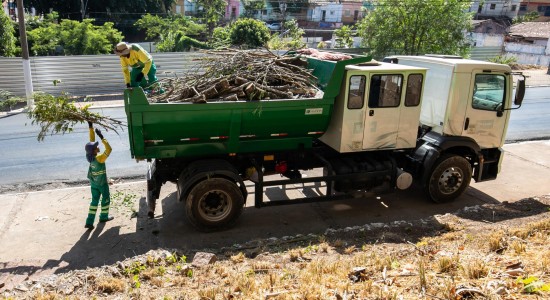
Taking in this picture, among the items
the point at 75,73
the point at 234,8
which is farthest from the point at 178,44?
the point at 234,8

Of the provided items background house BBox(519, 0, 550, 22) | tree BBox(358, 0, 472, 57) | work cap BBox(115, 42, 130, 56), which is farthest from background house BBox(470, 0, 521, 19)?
work cap BBox(115, 42, 130, 56)

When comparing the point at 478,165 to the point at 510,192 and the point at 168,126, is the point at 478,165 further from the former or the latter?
the point at 168,126

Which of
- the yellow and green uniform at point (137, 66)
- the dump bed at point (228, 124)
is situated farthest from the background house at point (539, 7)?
the yellow and green uniform at point (137, 66)

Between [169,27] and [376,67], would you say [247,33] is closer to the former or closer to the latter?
[169,27]

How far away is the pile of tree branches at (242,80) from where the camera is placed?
7.11m

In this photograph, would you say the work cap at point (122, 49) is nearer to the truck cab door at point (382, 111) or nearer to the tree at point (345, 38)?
the truck cab door at point (382, 111)

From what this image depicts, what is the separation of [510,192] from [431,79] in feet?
10.3

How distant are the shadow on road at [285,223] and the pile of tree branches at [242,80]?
2206 millimetres

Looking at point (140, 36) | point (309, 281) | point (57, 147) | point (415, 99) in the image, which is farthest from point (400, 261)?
point (140, 36)

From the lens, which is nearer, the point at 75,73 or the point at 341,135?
the point at 341,135

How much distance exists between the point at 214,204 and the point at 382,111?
3.33 m

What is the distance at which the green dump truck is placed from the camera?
6957 mm

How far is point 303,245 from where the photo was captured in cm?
673

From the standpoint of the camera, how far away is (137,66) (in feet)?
26.5
